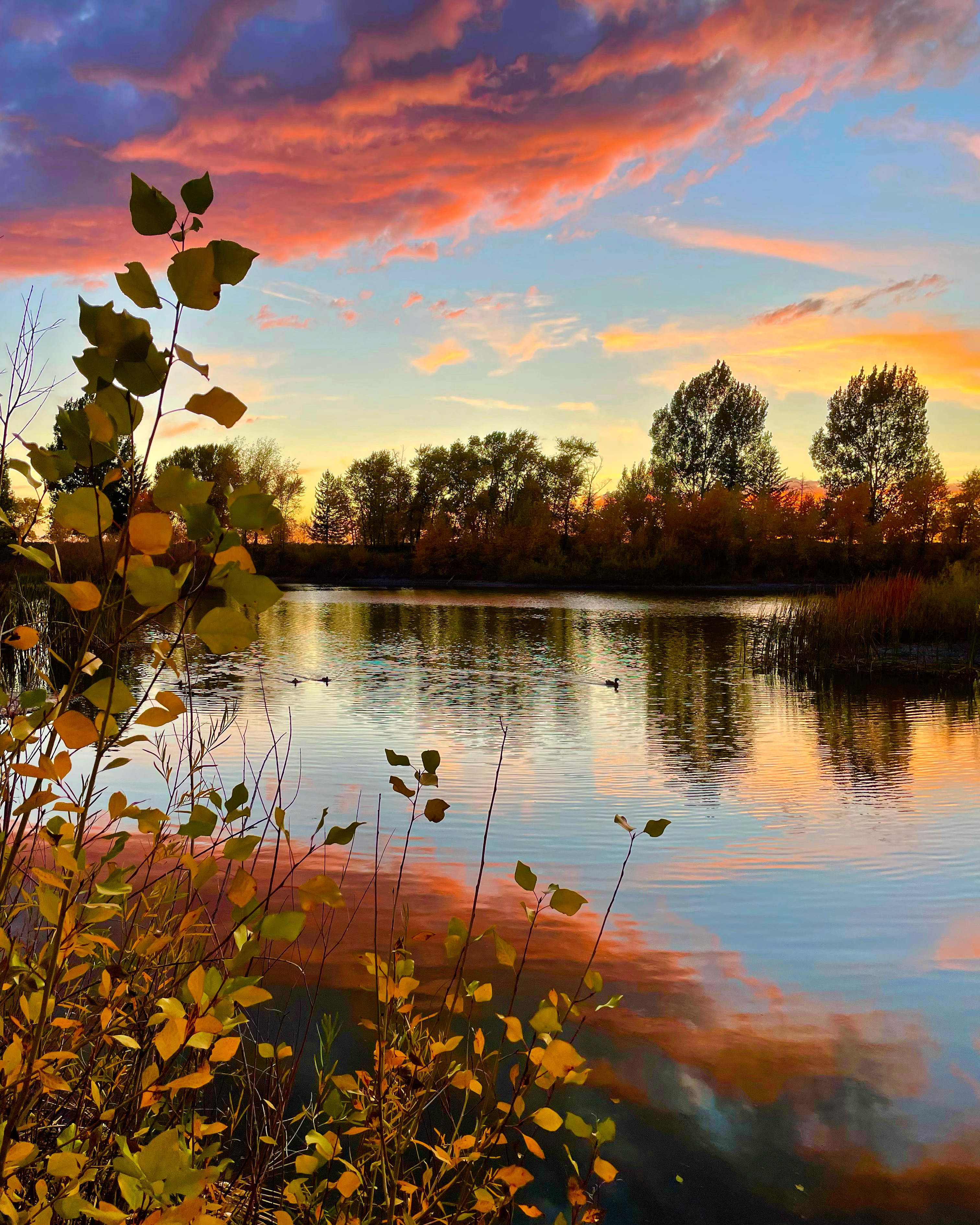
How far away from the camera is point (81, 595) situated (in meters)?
1.09

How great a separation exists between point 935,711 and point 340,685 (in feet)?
28.8

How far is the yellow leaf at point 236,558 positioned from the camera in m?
1.02

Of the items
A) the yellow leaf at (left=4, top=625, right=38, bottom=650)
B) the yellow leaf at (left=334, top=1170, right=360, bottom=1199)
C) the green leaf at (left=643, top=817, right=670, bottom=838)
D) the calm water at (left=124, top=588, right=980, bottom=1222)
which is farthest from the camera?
the calm water at (left=124, top=588, right=980, bottom=1222)

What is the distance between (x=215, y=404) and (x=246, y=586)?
207mm

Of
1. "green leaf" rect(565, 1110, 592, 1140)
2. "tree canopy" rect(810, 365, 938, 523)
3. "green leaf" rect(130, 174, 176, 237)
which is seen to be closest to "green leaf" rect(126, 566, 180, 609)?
"green leaf" rect(130, 174, 176, 237)

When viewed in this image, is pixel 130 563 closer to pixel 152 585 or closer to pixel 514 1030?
pixel 152 585

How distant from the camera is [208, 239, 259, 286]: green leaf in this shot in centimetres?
98

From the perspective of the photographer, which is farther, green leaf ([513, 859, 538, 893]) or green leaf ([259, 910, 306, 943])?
green leaf ([513, 859, 538, 893])

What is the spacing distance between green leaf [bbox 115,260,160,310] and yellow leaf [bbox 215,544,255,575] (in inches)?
10.9

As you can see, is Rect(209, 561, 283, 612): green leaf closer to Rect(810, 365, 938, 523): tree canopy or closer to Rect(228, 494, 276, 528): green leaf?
Rect(228, 494, 276, 528): green leaf

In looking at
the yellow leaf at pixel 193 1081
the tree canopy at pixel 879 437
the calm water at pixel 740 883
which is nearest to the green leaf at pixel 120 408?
the yellow leaf at pixel 193 1081

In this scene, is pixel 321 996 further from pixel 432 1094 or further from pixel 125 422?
pixel 125 422

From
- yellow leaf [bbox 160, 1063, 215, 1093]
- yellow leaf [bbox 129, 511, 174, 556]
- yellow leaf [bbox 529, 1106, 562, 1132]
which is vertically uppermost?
yellow leaf [bbox 129, 511, 174, 556]

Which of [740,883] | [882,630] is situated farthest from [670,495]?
[740,883]
